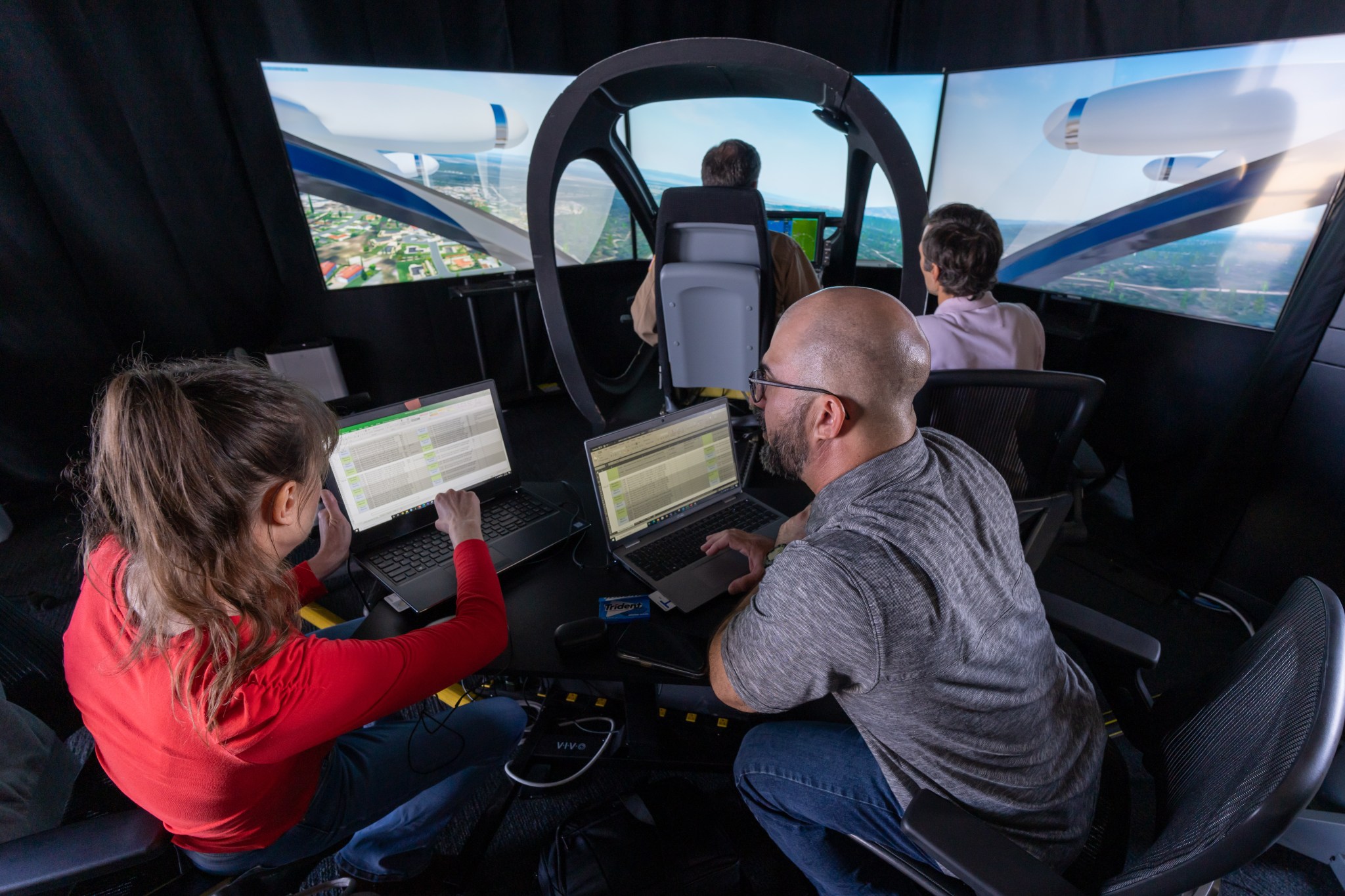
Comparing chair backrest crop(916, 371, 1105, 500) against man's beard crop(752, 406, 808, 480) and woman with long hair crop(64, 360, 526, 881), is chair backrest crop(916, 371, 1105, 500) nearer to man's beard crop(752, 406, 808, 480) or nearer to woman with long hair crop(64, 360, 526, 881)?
man's beard crop(752, 406, 808, 480)

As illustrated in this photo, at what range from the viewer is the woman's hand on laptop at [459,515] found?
1.17 m

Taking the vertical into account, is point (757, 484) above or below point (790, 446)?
below

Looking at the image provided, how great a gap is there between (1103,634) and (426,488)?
1471mm

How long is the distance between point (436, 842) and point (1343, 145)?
12.0 feet

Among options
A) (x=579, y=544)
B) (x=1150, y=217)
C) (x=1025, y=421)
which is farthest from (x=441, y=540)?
(x=1150, y=217)

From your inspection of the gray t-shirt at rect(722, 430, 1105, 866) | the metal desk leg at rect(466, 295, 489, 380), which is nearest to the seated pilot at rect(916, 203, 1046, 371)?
the gray t-shirt at rect(722, 430, 1105, 866)

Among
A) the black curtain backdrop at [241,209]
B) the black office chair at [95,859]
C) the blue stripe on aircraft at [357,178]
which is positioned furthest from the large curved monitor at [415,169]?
the black office chair at [95,859]

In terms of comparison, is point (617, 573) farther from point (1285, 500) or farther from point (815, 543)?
point (1285, 500)

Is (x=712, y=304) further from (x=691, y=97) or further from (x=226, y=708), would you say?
(x=226, y=708)

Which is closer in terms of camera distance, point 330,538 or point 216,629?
point 216,629

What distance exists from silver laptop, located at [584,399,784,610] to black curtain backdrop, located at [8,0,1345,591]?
2.04 m

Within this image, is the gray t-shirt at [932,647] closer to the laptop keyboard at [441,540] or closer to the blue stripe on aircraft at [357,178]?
the laptop keyboard at [441,540]

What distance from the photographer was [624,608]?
1160 mm

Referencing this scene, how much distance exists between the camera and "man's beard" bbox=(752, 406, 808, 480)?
997 mm
